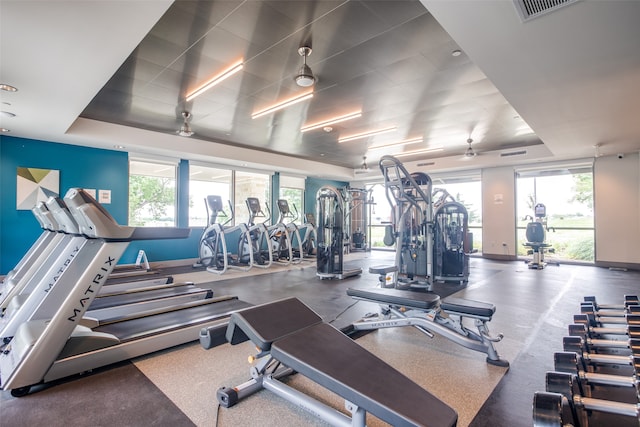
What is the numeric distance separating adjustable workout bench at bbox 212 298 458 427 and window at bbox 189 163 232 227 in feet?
20.9

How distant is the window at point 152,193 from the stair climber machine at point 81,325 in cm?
467

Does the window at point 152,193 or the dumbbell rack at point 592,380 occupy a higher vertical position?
the window at point 152,193

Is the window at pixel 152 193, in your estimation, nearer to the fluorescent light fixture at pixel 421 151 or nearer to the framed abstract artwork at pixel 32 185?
the framed abstract artwork at pixel 32 185

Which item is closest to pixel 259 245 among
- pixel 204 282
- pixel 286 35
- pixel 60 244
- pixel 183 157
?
pixel 204 282

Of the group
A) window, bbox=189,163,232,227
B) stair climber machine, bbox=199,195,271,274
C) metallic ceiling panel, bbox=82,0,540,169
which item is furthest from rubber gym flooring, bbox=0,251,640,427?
window, bbox=189,163,232,227

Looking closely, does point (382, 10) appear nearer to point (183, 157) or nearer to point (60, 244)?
point (60, 244)

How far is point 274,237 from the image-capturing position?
7992 millimetres

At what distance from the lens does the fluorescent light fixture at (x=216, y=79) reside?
3.74 m

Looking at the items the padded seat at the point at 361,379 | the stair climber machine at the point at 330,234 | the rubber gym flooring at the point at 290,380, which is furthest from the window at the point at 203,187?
the padded seat at the point at 361,379

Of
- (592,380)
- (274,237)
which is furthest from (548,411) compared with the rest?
(274,237)

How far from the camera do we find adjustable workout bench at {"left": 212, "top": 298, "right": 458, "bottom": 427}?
130 centimetres

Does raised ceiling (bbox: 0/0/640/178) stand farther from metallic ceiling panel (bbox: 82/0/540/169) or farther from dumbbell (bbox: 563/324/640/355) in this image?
dumbbell (bbox: 563/324/640/355)

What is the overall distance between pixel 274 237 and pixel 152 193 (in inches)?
122

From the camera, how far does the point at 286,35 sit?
10.2ft
